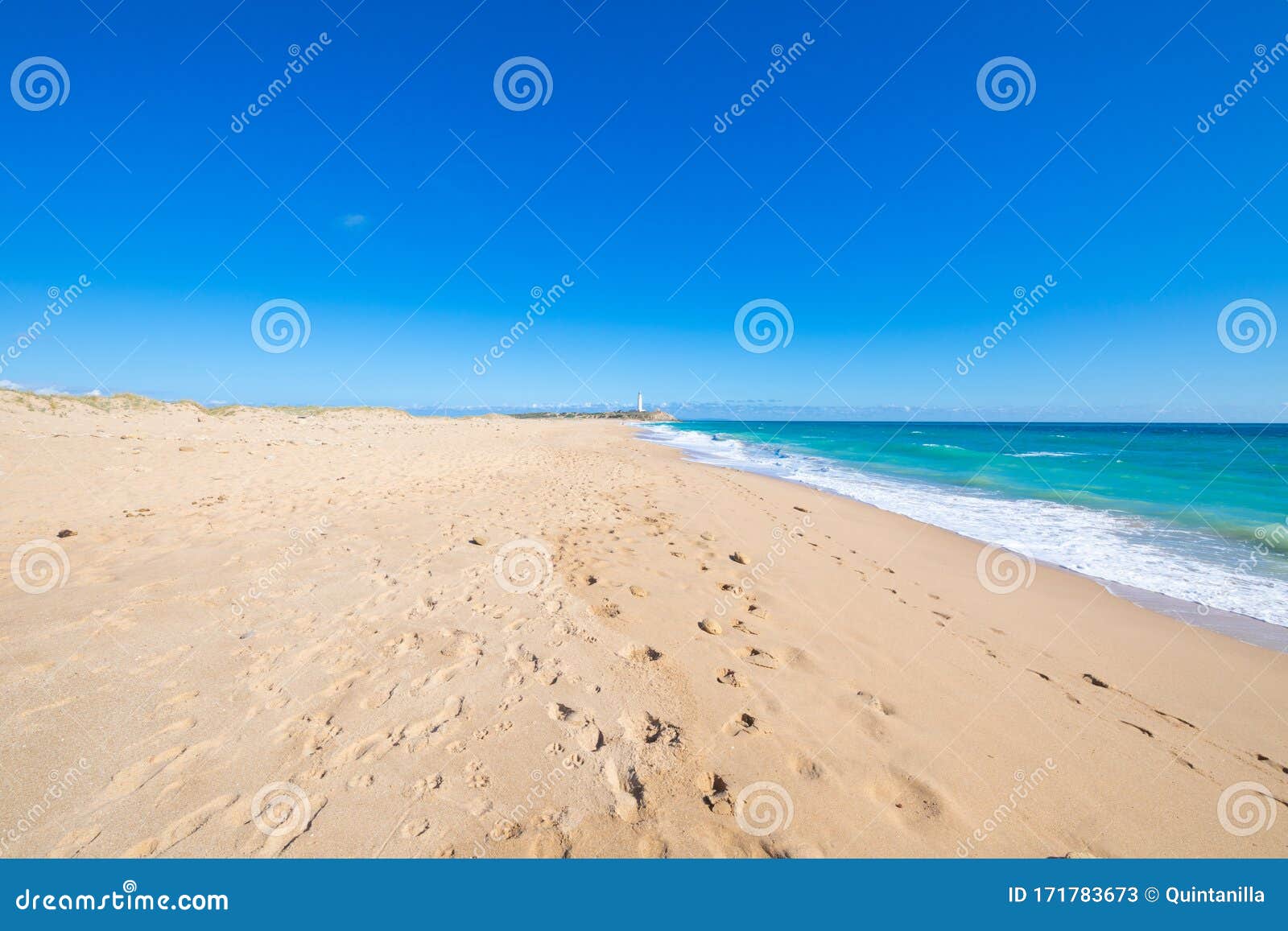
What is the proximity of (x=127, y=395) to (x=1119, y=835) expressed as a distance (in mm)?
36492

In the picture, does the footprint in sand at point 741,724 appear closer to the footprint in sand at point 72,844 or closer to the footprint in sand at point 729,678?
the footprint in sand at point 729,678

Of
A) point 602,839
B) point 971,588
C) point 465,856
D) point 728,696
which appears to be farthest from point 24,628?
point 971,588

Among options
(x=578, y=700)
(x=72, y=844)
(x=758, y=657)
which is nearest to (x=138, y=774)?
(x=72, y=844)

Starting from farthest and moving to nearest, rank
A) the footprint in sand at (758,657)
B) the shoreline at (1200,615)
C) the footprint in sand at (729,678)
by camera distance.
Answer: the shoreline at (1200,615) → the footprint in sand at (758,657) → the footprint in sand at (729,678)

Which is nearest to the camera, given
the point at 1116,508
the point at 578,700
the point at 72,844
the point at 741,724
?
the point at 72,844

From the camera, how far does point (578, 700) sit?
3359mm

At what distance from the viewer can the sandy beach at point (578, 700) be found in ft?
8.11

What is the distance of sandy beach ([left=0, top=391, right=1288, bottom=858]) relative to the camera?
247 centimetres

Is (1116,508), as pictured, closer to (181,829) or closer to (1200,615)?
(1200,615)

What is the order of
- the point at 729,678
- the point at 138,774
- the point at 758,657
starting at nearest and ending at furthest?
1. the point at 138,774
2. the point at 729,678
3. the point at 758,657

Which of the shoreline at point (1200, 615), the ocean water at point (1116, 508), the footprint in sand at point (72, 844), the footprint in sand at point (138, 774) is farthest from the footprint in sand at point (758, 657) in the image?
the ocean water at point (1116, 508)

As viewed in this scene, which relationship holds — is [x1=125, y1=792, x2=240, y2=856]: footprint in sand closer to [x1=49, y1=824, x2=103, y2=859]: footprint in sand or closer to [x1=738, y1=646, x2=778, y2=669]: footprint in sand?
[x1=49, y1=824, x2=103, y2=859]: footprint in sand

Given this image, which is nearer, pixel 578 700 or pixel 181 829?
pixel 181 829

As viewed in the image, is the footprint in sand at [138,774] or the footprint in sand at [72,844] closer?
the footprint in sand at [72,844]
